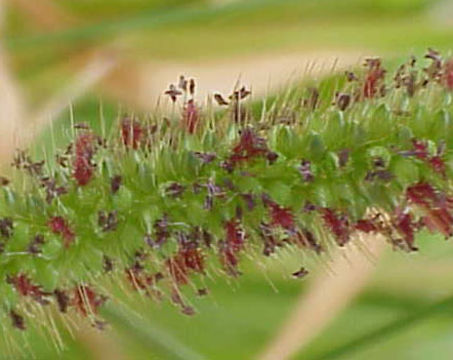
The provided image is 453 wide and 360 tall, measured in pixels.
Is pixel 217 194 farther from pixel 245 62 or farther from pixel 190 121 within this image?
pixel 245 62

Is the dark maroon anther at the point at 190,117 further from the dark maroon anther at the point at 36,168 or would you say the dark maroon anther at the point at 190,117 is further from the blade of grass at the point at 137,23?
the blade of grass at the point at 137,23

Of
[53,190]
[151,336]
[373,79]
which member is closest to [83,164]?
[53,190]

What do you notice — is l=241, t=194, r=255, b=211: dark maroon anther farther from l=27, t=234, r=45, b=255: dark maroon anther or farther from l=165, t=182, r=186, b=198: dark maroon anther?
l=27, t=234, r=45, b=255: dark maroon anther

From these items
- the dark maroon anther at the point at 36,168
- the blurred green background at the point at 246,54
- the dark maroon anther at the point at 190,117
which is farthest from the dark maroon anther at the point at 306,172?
the blurred green background at the point at 246,54

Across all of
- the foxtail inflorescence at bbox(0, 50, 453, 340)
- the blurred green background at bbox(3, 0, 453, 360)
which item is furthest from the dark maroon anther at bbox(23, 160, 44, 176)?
the blurred green background at bbox(3, 0, 453, 360)

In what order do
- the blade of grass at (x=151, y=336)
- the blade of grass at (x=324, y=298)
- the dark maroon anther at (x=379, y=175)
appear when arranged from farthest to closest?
1. the blade of grass at (x=324, y=298)
2. the blade of grass at (x=151, y=336)
3. the dark maroon anther at (x=379, y=175)

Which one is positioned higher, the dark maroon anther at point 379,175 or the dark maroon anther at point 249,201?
the dark maroon anther at point 249,201

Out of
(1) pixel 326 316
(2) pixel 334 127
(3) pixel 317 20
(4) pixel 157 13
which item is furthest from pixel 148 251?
(3) pixel 317 20

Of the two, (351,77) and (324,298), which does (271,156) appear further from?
(324,298)
